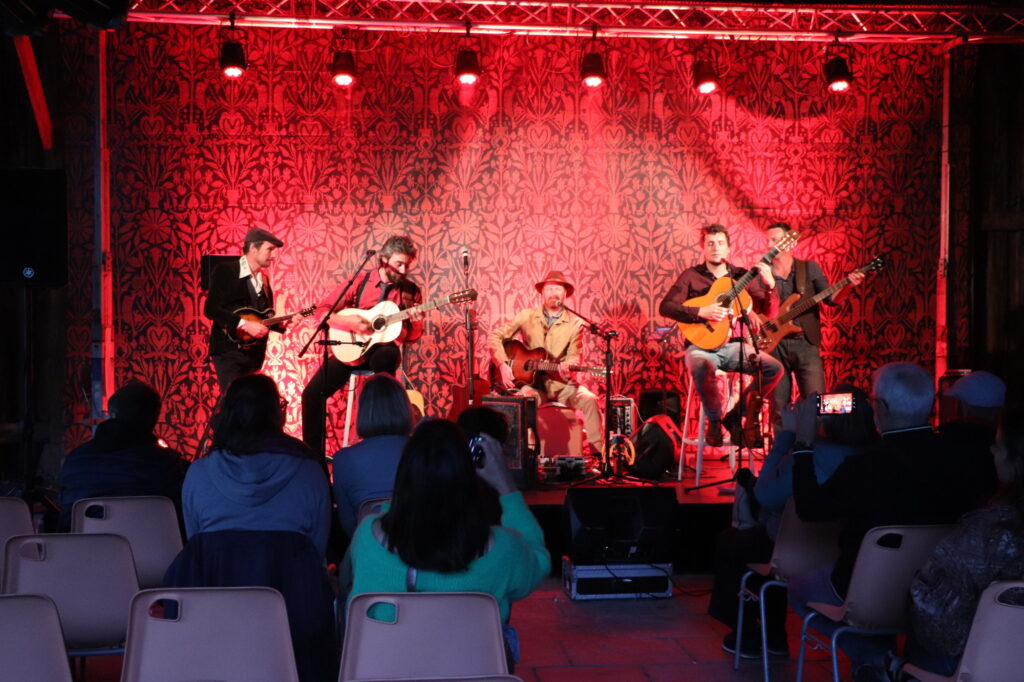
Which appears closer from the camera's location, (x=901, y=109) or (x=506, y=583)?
(x=506, y=583)

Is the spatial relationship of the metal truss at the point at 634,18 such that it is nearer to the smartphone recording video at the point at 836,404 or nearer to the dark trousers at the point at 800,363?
the dark trousers at the point at 800,363

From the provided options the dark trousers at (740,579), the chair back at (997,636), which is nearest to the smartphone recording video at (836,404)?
the dark trousers at (740,579)

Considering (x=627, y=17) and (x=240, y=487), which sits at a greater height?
(x=627, y=17)

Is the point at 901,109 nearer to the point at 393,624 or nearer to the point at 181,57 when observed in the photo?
the point at 181,57

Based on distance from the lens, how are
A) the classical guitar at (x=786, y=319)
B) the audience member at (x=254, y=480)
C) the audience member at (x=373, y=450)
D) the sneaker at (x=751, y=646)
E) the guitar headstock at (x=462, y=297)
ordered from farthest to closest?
the guitar headstock at (x=462, y=297)
the classical guitar at (x=786, y=319)
the sneaker at (x=751, y=646)
the audience member at (x=373, y=450)
the audience member at (x=254, y=480)

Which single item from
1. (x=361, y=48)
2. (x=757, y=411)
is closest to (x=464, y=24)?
(x=361, y=48)

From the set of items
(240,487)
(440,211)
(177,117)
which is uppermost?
(177,117)

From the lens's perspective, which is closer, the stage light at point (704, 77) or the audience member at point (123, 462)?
the audience member at point (123, 462)

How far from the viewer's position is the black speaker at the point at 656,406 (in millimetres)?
7992

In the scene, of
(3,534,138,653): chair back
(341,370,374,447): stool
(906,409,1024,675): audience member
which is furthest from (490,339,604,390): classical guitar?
(906,409,1024,675): audience member

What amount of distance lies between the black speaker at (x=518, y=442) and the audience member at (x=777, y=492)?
2083 mm

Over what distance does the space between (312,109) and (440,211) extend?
1394 millimetres

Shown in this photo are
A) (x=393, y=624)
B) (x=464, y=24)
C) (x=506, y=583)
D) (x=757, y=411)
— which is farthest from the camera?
(x=464, y=24)

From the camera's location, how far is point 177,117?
8289mm
